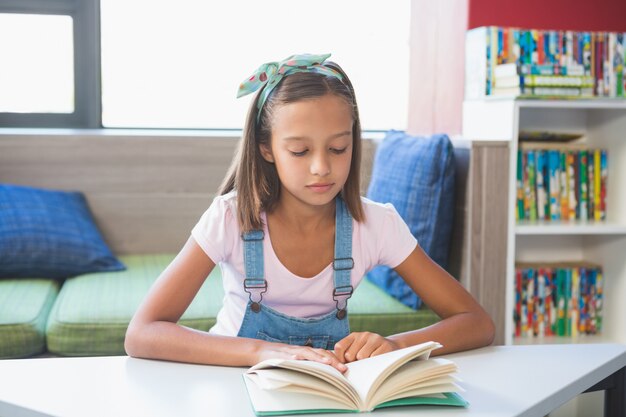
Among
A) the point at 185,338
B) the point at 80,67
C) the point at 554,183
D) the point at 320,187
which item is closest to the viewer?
the point at 185,338

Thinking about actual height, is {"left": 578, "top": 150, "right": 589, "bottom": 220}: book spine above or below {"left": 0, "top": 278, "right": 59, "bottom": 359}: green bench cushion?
above

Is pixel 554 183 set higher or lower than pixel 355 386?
higher

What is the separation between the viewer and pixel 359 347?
1230mm

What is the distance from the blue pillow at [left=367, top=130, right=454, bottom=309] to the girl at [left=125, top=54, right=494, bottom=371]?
29.9 inches

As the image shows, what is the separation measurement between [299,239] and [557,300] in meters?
1.43

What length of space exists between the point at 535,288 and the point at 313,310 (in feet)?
4.35

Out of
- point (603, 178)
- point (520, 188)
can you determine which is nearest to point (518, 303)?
point (520, 188)

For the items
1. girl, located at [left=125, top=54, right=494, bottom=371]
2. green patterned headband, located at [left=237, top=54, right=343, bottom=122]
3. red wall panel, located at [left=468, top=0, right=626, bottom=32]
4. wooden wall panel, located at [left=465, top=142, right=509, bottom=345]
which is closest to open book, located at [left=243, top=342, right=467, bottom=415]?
girl, located at [left=125, top=54, right=494, bottom=371]

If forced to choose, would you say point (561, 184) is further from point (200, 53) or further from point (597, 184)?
point (200, 53)

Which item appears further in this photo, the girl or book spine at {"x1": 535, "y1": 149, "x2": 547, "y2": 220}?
book spine at {"x1": 535, "y1": 149, "x2": 547, "y2": 220}

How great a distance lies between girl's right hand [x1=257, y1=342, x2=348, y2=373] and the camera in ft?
3.80

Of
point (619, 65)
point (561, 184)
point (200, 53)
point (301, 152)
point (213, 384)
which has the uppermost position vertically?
point (200, 53)

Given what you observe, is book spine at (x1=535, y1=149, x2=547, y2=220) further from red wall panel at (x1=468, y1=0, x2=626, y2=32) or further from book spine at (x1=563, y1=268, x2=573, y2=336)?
red wall panel at (x1=468, y1=0, x2=626, y2=32)

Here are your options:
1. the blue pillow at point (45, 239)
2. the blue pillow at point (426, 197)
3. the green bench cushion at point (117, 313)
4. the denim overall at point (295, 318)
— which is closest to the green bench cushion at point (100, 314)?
the green bench cushion at point (117, 313)
